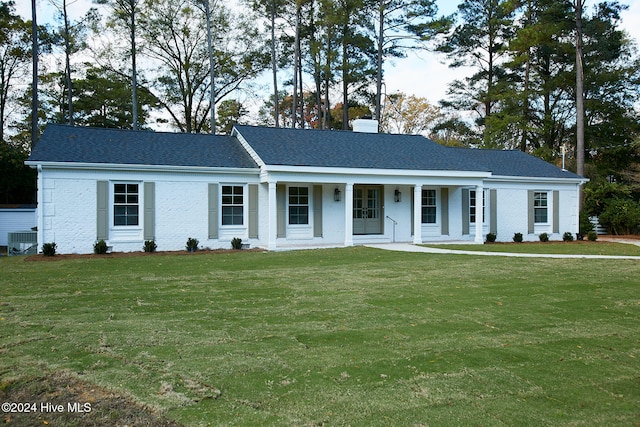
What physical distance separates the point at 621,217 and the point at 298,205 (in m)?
16.8

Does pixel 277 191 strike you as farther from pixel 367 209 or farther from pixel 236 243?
pixel 367 209

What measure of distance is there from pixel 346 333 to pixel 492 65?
3281 centimetres

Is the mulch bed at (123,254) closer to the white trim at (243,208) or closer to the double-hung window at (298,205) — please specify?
the white trim at (243,208)

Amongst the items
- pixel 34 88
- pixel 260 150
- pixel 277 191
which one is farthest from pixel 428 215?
pixel 34 88

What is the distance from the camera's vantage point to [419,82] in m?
37.1

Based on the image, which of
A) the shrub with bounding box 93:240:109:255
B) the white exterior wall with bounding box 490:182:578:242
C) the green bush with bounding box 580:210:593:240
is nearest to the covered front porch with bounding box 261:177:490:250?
the white exterior wall with bounding box 490:182:578:242

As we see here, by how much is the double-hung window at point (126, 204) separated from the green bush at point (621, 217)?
22093 mm

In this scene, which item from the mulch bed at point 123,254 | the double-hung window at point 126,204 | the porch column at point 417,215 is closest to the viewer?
the mulch bed at point 123,254

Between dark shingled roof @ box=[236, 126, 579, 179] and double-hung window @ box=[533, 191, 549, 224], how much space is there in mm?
916

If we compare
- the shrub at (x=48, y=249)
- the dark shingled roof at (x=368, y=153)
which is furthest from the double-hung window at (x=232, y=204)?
the shrub at (x=48, y=249)

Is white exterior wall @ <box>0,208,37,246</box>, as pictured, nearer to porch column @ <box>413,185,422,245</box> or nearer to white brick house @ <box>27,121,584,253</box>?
white brick house @ <box>27,121,584,253</box>

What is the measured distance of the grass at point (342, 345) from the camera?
3877 mm

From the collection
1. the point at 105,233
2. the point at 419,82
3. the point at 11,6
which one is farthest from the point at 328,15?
the point at 105,233

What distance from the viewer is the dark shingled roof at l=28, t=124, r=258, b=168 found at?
15578 mm
